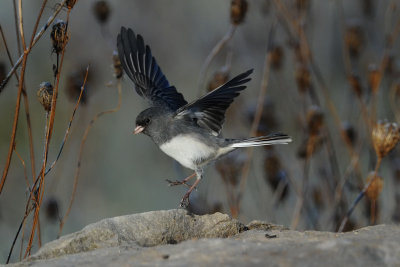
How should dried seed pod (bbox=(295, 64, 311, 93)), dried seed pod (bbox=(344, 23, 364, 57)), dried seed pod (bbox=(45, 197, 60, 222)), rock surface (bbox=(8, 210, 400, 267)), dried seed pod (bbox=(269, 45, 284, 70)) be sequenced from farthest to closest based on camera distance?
dried seed pod (bbox=(269, 45, 284, 70)) → dried seed pod (bbox=(344, 23, 364, 57)) → dried seed pod (bbox=(295, 64, 311, 93)) → dried seed pod (bbox=(45, 197, 60, 222)) → rock surface (bbox=(8, 210, 400, 267))

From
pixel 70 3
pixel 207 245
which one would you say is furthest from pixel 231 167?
pixel 207 245

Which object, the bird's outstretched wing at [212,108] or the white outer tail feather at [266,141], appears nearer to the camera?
the bird's outstretched wing at [212,108]

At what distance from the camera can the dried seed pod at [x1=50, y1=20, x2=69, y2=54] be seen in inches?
111

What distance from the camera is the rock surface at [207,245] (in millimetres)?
2109

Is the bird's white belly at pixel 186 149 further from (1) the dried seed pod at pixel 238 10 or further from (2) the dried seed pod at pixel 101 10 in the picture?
(2) the dried seed pod at pixel 101 10

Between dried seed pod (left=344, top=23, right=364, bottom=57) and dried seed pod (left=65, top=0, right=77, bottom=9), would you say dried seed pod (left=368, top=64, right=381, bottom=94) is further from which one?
dried seed pod (left=65, top=0, right=77, bottom=9)

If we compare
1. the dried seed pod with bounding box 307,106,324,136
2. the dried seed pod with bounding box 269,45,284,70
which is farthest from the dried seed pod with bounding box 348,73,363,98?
the dried seed pod with bounding box 269,45,284,70

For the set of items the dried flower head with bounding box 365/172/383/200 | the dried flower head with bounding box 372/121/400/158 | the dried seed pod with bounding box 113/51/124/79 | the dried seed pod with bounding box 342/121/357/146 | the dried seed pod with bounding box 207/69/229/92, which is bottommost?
the dried flower head with bounding box 365/172/383/200

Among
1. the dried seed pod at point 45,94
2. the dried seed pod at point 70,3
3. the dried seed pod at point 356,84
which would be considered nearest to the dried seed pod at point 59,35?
the dried seed pod at point 70,3

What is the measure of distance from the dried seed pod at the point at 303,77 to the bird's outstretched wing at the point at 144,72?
94 cm

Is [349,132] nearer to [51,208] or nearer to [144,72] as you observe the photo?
[144,72]

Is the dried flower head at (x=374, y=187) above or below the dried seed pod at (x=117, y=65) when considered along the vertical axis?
below

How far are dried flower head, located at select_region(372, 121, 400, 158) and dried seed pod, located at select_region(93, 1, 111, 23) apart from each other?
1.98 metres

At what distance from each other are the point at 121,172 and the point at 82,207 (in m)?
0.66
